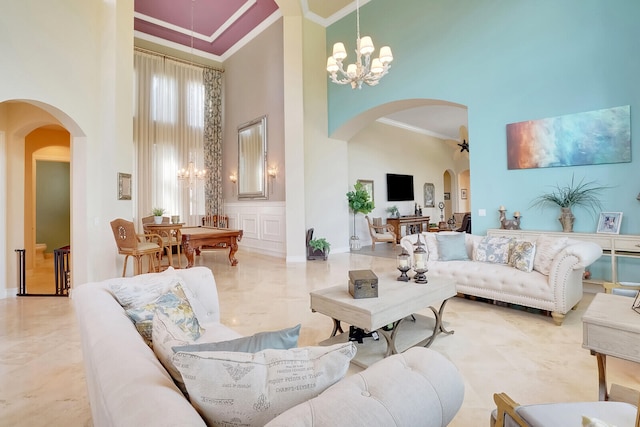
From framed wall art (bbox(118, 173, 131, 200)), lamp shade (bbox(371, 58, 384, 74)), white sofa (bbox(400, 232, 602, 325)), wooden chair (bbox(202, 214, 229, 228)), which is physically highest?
lamp shade (bbox(371, 58, 384, 74))

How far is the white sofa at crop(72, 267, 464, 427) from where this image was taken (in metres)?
0.71

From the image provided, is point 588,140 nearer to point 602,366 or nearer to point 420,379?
point 602,366

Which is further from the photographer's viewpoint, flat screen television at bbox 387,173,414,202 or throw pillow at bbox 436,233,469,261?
flat screen television at bbox 387,173,414,202

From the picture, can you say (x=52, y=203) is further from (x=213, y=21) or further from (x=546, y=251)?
(x=546, y=251)

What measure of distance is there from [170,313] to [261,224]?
6287 millimetres

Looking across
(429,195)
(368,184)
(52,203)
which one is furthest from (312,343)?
(429,195)

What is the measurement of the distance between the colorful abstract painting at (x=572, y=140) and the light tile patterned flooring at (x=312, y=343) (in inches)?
74.2

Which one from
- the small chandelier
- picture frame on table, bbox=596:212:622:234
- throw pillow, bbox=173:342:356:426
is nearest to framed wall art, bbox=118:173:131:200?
the small chandelier

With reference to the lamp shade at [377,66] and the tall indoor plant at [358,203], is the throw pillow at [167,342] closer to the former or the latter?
the lamp shade at [377,66]

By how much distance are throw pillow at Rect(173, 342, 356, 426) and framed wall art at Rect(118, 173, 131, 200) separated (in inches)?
182

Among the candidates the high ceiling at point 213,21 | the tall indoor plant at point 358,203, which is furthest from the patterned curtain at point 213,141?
the tall indoor plant at point 358,203

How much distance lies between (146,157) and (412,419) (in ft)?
28.0

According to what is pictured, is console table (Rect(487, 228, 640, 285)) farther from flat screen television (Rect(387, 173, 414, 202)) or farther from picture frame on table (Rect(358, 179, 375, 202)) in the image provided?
flat screen television (Rect(387, 173, 414, 202))

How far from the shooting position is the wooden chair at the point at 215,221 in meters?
8.26
